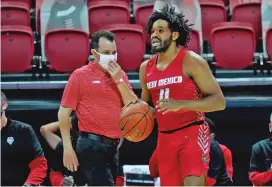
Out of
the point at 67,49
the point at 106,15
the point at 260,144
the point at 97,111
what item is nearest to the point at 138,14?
the point at 106,15

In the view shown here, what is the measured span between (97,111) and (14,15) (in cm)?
261

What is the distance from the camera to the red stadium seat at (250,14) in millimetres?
6672

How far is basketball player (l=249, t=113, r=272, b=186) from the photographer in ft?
16.6

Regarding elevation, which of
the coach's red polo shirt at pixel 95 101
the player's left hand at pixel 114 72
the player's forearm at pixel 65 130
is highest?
the player's left hand at pixel 114 72

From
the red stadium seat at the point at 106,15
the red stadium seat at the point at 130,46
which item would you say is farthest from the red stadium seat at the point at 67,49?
the red stadium seat at the point at 106,15

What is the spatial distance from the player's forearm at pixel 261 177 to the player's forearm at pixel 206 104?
4.38 feet

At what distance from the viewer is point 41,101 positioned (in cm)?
582

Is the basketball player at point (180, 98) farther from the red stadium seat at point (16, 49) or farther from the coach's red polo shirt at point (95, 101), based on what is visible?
the red stadium seat at point (16, 49)

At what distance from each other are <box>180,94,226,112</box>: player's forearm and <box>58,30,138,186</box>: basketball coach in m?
0.72

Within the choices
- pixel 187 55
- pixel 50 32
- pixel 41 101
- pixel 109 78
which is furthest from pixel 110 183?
pixel 50 32

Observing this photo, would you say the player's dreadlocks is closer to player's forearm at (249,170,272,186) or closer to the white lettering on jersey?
the white lettering on jersey

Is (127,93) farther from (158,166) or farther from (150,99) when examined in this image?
(158,166)

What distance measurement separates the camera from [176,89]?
3961 millimetres

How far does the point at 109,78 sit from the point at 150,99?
1.46 feet
